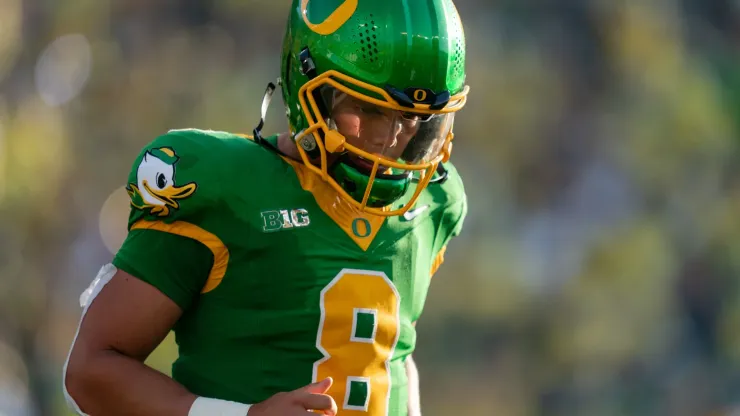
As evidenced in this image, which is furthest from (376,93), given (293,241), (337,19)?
(293,241)

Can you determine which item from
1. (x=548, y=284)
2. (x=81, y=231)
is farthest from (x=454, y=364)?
(x=81, y=231)

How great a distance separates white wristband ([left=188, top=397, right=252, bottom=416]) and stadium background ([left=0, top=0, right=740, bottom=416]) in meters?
5.44

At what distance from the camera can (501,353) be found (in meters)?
8.06

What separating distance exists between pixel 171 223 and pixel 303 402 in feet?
1.39

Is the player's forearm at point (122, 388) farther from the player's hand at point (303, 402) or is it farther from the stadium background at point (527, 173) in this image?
the stadium background at point (527, 173)

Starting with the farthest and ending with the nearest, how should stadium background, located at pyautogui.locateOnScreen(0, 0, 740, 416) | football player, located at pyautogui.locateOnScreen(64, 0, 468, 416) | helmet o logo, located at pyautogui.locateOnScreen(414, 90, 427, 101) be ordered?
stadium background, located at pyautogui.locateOnScreen(0, 0, 740, 416) < helmet o logo, located at pyautogui.locateOnScreen(414, 90, 427, 101) < football player, located at pyautogui.locateOnScreen(64, 0, 468, 416)

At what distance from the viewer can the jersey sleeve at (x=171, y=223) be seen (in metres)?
2.13

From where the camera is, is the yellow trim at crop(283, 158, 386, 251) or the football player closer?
the football player

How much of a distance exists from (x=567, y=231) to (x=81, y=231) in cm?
330

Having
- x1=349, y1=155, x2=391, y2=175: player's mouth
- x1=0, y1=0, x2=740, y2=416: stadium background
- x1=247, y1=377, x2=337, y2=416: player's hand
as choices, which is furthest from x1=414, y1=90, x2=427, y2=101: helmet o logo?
x1=0, y1=0, x2=740, y2=416: stadium background

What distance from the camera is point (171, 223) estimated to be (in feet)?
7.08

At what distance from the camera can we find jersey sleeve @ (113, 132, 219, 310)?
7.00 ft

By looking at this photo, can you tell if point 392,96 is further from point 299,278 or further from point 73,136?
point 73,136

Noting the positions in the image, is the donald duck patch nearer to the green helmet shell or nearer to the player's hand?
the green helmet shell
